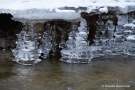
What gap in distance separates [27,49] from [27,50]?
0.01 meters

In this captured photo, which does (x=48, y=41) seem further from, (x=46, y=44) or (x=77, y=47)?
(x=77, y=47)

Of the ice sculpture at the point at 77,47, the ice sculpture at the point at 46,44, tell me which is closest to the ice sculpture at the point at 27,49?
the ice sculpture at the point at 46,44

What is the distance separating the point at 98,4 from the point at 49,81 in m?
0.85

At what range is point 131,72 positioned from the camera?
226cm

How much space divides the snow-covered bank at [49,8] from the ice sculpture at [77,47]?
16cm

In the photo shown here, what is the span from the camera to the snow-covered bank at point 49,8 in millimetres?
2303

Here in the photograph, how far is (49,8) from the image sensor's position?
92.0 inches

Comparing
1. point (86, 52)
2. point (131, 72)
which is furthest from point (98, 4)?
point (131, 72)

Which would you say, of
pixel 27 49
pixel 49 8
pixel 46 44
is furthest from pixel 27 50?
pixel 49 8

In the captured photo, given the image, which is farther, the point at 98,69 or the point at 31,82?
the point at 98,69

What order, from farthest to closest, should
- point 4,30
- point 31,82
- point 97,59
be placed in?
point 4,30 → point 97,59 → point 31,82

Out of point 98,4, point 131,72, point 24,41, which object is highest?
point 98,4

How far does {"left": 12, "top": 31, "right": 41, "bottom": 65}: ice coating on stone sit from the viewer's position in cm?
238

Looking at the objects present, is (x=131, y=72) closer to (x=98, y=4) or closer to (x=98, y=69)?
(x=98, y=69)
